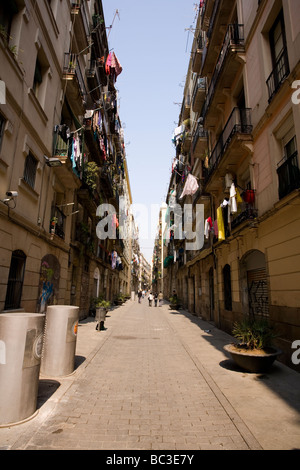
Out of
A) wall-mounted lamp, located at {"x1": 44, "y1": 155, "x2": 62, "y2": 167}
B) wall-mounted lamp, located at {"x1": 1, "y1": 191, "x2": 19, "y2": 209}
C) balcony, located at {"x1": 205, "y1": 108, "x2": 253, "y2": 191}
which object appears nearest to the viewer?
wall-mounted lamp, located at {"x1": 1, "y1": 191, "x2": 19, "y2": 209}

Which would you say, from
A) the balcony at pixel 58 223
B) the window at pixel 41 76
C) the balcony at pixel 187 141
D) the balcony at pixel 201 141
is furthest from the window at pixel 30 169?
the balcony at pixel 187 141

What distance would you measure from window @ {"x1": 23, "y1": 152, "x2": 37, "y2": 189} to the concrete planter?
26.8ft

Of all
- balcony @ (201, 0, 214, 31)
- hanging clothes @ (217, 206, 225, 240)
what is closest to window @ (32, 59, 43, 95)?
hanging clothes @ (217, 206, 225, 240)

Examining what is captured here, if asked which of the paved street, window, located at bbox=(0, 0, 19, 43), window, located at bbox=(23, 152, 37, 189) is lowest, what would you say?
the paved street

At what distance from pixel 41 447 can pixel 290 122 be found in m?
9.59

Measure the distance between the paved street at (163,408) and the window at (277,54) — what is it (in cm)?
848

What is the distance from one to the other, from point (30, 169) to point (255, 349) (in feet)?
29.0

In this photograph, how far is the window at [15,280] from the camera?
25.4 ft

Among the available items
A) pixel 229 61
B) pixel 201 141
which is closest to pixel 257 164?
pixel 229 61

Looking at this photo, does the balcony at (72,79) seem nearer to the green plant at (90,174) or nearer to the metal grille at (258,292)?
the green plant at (90,174)

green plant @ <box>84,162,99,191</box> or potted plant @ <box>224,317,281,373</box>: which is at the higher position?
green plant @ <box>84,162,99,191</box>

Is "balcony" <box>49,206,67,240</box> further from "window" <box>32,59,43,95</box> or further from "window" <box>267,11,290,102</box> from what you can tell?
"window" <box>267,11,290,102</box>

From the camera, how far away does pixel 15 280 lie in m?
→ 8.02

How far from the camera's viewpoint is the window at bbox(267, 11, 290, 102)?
8.59 metres
